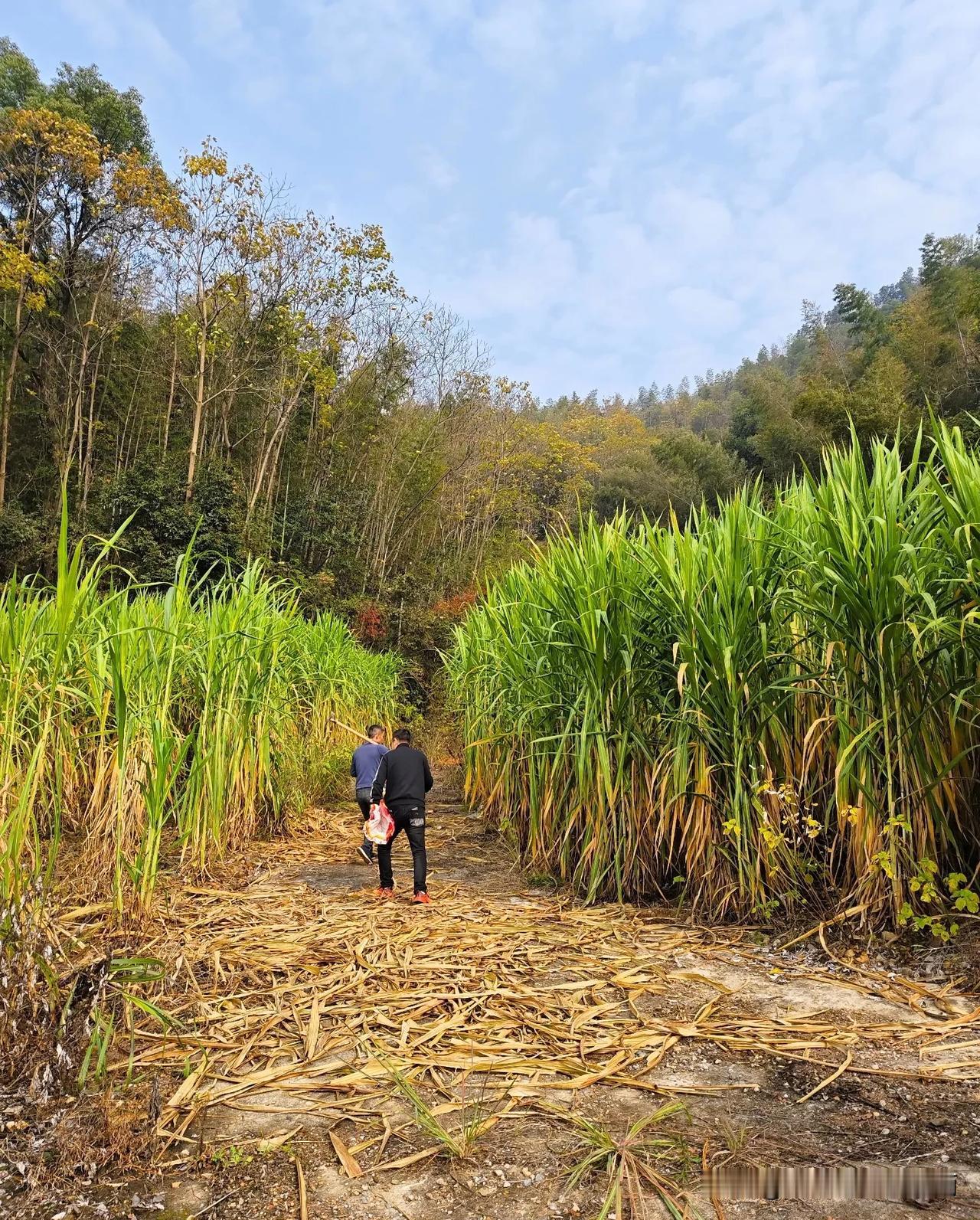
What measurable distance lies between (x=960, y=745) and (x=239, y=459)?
17.1m

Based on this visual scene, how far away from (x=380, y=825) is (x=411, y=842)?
0.76ft

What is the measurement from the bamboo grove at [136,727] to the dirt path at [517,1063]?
481 mm

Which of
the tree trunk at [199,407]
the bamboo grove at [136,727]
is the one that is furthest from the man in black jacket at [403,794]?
the tree trunk at [199,407]

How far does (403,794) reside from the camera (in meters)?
3.55

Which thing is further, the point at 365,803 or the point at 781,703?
the point at 365,803

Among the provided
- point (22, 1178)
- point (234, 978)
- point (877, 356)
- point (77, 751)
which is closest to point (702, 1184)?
point (22, 1178)

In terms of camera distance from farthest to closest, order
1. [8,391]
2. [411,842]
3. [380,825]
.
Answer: [8,391] → [380,825] → [411,842]

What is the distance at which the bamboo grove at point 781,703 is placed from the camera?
2158 mm

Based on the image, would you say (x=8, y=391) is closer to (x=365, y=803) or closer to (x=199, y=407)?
(x=199, y=407)

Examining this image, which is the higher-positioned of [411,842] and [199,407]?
[199,407]

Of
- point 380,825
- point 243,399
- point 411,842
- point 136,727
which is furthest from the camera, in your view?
point 243,399

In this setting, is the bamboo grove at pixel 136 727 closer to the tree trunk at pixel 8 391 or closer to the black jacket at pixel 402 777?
the black jacket at pixel 402 777

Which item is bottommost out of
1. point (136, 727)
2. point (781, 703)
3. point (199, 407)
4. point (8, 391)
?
point (136, 727)

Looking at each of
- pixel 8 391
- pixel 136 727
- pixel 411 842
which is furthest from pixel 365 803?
pixel 8 391
